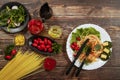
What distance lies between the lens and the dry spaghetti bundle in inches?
89.4

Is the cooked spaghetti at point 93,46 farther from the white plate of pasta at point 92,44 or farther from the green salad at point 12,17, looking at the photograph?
the green salad at point 12,17

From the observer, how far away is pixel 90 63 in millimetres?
2289

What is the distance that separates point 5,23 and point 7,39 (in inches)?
4.3

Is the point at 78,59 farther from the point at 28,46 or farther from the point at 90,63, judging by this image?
the point at 28,46

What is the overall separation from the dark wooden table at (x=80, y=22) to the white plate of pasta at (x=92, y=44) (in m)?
0.06

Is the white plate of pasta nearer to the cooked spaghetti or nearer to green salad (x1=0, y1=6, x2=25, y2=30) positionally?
the cooked spaghetti

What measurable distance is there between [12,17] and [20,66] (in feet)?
1.10

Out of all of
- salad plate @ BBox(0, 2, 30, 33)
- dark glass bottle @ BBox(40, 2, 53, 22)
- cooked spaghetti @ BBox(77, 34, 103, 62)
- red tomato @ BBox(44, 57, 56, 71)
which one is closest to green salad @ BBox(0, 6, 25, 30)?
salad plate @ BBox(0, 2, 30, 33)

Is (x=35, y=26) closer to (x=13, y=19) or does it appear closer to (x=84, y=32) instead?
(x=13, y=19)

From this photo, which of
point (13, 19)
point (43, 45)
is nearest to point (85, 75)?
point (43, 45)

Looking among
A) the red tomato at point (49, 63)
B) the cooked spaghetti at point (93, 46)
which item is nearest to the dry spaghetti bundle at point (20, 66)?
the red tomato at point (49, 63)

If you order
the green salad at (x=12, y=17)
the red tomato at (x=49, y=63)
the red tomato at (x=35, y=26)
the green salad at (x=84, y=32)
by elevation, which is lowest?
the red tomato at (x=49, y=63)

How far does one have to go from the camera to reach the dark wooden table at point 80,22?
2340mm

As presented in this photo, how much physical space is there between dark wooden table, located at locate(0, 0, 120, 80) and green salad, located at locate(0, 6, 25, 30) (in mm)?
71
